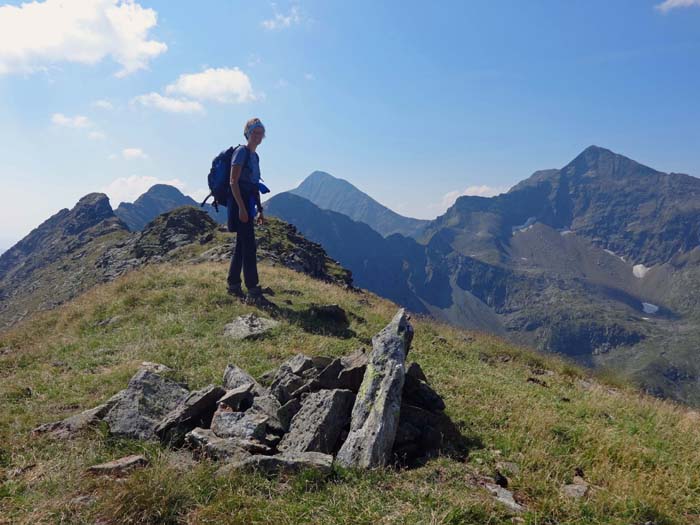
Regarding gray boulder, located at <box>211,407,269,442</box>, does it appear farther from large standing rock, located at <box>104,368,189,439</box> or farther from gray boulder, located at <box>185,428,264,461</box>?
large standing rock, located at <box>104,368,189,439</box>

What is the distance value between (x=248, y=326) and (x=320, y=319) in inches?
109

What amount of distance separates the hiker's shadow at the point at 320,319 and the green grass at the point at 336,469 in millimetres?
129

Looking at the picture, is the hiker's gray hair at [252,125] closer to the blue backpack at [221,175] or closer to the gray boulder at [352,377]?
the blue backpack at [221,175]

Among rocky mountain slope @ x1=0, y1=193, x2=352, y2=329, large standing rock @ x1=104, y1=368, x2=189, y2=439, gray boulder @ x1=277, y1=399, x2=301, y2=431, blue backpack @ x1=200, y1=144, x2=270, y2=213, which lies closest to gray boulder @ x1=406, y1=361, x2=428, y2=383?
gray boulder @ x1=277, y1=399, x2=301, y2=431

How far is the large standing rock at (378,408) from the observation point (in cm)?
594

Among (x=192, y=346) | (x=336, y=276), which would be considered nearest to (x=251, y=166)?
(x=192, y=346)

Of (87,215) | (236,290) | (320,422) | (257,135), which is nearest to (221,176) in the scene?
(257,135)

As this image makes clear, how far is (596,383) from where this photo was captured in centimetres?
1376

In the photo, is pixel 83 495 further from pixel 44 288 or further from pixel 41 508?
pixel 44 288

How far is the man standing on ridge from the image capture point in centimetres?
1334

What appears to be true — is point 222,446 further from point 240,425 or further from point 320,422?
point 320,422

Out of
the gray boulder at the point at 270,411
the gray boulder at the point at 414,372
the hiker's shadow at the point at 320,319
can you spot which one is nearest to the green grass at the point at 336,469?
the hiker's shadow at the point at 320,319

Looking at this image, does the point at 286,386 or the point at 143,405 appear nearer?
the point at 143,405

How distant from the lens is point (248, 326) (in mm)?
12570
